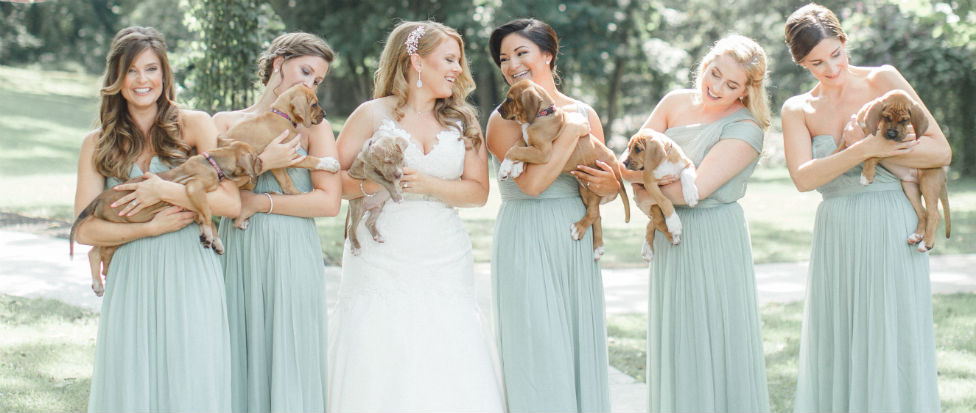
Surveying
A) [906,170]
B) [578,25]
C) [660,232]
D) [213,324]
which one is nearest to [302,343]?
[213,324]

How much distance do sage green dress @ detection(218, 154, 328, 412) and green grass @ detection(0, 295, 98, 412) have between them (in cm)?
201

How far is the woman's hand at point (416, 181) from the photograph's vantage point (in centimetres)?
446

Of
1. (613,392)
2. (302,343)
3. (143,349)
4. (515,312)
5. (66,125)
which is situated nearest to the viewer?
(143,349)

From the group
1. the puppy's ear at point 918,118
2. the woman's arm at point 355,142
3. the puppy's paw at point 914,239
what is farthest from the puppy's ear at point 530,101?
the puppy's paw at point 914,239

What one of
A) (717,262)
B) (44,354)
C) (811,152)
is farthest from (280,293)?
(44,354)

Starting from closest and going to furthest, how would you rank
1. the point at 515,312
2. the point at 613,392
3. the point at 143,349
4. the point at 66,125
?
the point at 143,349 < the point at 515,312 < the point at 613,392 < the point at 66,125

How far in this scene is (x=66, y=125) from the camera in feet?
76.2

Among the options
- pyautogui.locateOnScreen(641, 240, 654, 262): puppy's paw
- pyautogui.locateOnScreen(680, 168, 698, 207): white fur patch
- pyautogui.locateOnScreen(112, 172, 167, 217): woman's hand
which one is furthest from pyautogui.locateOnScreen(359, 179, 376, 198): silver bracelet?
pyautogui.locateOnScreen(680, 168, 698, 207): white fur patch

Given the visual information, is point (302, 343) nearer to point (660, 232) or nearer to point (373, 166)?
point (373, 166)

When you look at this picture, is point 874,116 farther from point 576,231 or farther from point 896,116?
point 576,231

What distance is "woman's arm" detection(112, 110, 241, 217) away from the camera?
12.7 feet

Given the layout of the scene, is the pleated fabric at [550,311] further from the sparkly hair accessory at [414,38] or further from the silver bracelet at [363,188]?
the sparkly hair accessory at [414,38]

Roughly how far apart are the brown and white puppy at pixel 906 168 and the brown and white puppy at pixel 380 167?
225cm

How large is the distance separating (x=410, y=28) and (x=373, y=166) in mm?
777
